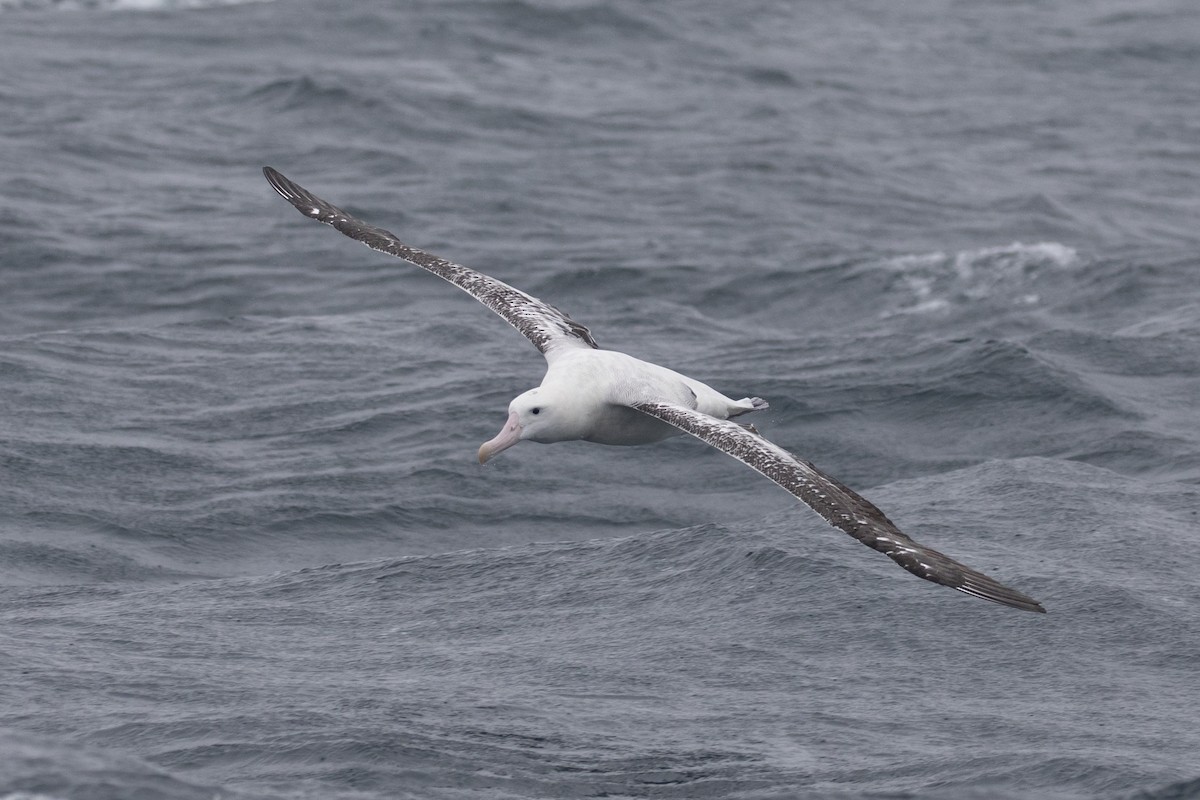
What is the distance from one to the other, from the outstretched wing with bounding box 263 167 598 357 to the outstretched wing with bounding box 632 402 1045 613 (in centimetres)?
179

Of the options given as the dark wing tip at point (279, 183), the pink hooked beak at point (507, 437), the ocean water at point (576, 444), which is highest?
the dark wing tip at point (279, 183)

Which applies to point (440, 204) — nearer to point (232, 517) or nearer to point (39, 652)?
point (232, 517)

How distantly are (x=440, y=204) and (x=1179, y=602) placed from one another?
15982 mm

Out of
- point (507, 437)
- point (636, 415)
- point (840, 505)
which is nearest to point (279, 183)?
point (636, 415)

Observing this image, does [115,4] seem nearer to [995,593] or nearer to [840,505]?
[840,505]

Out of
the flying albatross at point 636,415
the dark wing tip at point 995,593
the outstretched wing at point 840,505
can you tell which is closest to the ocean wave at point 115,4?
the flying albatross at point 636,415

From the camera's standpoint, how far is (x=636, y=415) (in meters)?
12.4

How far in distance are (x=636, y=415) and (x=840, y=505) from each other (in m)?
2.61

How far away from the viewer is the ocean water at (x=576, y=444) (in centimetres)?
993

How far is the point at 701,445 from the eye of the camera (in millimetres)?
17172

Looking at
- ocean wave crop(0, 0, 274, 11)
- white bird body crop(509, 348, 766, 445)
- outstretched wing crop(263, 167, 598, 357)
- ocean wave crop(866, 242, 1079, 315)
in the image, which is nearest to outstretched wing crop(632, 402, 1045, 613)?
white bird body crop(509, 348, 766, 445)

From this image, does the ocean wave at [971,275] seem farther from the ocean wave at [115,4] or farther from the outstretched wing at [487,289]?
Result: the ocean wave at [115,4]

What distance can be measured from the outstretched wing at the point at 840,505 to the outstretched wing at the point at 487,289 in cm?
179

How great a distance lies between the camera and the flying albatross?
9633 mm
